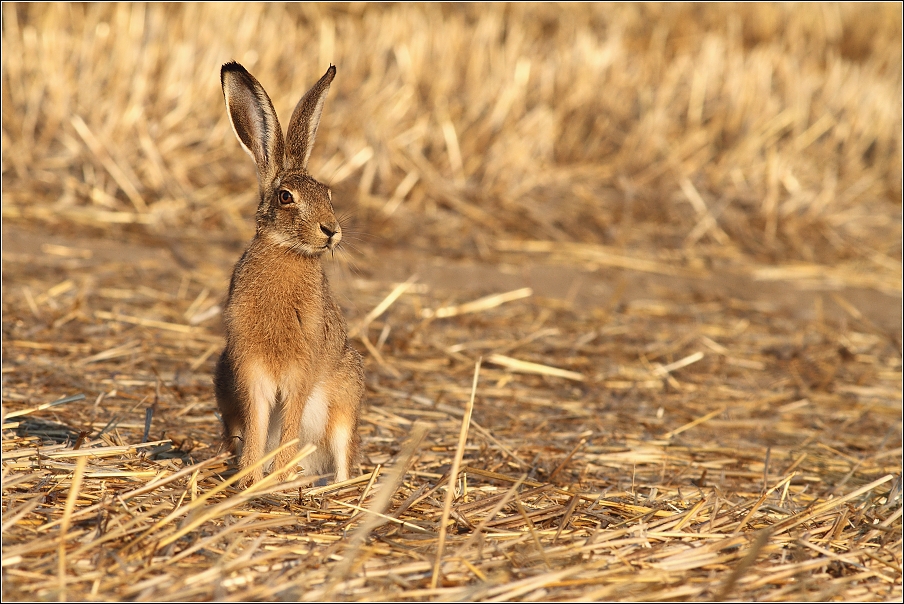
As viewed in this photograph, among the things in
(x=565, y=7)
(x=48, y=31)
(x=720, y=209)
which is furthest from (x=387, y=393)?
(x=565, y=7)

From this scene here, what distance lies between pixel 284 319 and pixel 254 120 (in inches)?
30.4

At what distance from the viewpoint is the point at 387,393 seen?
5.59 m

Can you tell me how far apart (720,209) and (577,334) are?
3086 mm

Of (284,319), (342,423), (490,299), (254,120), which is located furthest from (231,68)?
(490,299)

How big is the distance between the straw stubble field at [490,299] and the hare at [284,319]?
0.21 m

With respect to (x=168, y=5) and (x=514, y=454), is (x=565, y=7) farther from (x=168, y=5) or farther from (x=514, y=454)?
(x=514, y=454)

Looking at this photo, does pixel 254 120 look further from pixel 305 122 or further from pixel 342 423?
pixel 342 423

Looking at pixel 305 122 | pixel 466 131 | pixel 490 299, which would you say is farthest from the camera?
pixel 466 131

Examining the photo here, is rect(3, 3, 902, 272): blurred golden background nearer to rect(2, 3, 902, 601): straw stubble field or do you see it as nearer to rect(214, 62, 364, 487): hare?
rect(2, 3, 902, 601): straw stubble field

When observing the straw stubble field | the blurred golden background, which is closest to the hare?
the straw stubble field

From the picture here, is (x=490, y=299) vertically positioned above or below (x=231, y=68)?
below

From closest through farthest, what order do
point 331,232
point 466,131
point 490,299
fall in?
point 331,232 < point 490,299 < point 466,131

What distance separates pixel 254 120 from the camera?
13.4 feet

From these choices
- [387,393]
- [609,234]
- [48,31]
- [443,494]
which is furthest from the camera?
[48,31]
